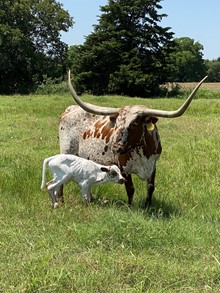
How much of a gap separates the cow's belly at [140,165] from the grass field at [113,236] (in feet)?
1.44

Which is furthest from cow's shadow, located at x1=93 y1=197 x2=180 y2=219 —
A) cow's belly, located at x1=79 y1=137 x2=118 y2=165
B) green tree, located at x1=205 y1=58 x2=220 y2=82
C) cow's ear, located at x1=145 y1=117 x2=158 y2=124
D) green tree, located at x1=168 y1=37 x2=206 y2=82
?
green tree, located at x1=205 y1=58 x2=220 y2=82

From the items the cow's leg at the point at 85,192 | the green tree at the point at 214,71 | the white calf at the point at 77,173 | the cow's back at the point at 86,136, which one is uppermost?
the green tree at the point at 214,71

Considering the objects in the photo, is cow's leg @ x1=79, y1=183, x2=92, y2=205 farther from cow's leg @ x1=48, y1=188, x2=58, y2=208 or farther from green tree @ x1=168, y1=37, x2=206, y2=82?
green tree @ x1=168, y1=37, x2=206, y2=82

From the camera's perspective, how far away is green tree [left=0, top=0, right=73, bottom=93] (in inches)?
1428

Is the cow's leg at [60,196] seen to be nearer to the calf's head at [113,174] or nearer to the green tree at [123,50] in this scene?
the calf's head at [113,174]

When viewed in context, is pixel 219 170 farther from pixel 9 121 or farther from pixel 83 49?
pixel 83 49

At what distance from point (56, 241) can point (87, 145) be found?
2094 millimetres

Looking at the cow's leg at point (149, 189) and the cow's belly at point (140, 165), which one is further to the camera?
the cow's leg at point (149, 189)

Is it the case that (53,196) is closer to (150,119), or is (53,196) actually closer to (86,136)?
(86,136)

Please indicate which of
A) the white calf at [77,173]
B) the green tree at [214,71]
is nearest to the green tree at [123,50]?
the white calf at [77,173]

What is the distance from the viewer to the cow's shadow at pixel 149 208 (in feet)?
17.4

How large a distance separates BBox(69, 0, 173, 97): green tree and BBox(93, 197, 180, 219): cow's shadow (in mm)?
26189

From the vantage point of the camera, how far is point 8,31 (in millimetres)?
35000

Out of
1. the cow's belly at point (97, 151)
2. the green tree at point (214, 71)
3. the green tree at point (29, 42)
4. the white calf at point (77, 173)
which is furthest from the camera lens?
the green tree at point (214, 71)
